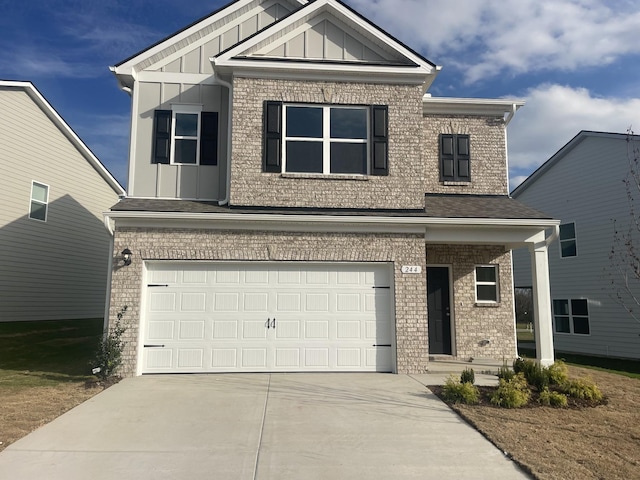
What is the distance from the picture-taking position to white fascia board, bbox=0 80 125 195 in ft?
52.2

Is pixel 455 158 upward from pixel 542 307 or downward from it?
upward

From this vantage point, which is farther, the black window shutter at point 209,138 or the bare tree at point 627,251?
the bare tree at point 627,251

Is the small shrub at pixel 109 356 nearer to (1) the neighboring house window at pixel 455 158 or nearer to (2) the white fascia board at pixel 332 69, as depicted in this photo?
(2) the white fascia board at pixel 332 69

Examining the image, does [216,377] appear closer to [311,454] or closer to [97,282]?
[311,454]

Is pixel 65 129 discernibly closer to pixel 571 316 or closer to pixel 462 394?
pixel 462 394

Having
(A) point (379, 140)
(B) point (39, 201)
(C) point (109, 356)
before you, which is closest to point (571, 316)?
(A) point (379, 140)

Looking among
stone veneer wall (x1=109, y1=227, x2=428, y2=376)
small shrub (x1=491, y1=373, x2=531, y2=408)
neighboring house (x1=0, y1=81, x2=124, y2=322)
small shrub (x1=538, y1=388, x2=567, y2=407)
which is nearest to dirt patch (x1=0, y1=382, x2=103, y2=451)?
stone veneer wall (x1=109, y1=227, x2=428, y2=376)

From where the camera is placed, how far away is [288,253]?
34.4ft

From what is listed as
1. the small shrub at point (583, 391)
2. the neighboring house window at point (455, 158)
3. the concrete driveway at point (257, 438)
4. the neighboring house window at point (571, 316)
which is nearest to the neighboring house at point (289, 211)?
the neighboring house window at point (455, 158)

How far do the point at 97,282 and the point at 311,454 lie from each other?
17.0 metres

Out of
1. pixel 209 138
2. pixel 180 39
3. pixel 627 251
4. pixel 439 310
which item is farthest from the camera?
pixel 627 251

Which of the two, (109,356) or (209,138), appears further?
(209,138)

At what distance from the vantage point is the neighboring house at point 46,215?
15555 millimetres

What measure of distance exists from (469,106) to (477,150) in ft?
4.02
